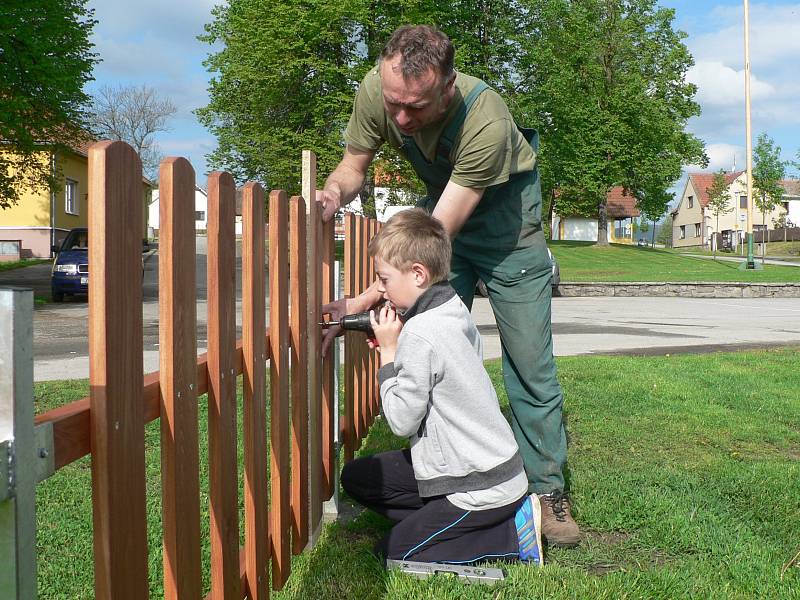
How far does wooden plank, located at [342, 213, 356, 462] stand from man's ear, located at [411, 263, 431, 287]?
59.9 inches

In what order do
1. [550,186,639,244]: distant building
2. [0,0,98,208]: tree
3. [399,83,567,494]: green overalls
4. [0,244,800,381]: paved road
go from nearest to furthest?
[399,83,567,494]: green overalls < [0,244,800,381]: paved road < [0,0,98,208]: tree < [550,186,639,244]: distant building

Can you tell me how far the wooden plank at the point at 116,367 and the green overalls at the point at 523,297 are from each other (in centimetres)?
220

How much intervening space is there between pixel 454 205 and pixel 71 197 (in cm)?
4126

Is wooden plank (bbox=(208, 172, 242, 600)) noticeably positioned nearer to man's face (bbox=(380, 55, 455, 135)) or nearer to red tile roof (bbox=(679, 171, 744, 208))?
man's face (bbox=(380, 55, 455, 135))

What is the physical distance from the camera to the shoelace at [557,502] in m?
3.50

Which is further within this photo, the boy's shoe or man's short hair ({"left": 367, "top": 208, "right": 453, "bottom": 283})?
the boy's shoe

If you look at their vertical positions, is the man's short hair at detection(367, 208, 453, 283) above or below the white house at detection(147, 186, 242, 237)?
below

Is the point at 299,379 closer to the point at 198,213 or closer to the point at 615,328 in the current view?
the point at 615,328

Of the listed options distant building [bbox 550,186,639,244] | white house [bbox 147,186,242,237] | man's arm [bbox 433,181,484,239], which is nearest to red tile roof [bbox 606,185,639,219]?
distant building [bbox 550,186,639,244]

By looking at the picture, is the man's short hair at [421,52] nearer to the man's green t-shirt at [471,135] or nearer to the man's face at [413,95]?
the man's face at [413,95]

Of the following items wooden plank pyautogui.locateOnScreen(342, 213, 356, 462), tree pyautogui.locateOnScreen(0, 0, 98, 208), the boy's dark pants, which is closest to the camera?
the boy's dark pants

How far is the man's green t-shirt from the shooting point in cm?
330

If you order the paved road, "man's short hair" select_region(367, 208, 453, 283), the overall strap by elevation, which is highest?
the overall strap

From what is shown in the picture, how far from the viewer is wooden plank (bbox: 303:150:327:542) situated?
329 centimetres
